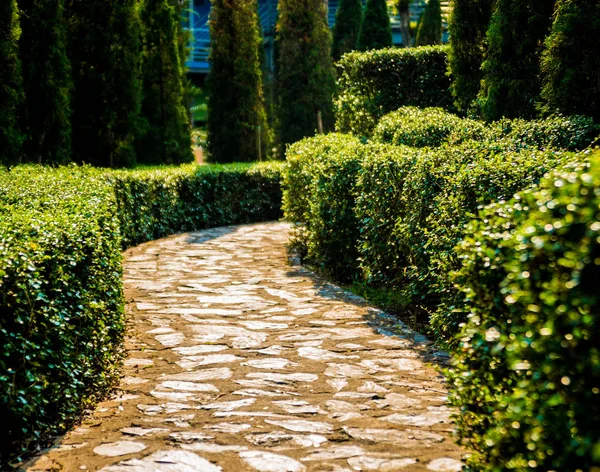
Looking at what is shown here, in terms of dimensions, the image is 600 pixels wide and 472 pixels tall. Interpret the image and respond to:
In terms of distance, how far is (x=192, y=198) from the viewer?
51.5 ft

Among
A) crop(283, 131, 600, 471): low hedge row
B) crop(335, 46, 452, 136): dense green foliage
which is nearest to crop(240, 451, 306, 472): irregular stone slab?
crop(283, 131, 600, 471): low hedge row

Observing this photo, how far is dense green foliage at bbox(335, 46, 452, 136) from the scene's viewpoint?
16.2m

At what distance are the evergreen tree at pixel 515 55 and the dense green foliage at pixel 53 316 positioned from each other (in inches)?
269

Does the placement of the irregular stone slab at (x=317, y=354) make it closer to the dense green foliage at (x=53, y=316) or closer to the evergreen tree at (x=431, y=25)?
the dense green foliage at (x=53, y=316)

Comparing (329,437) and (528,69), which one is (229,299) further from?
(528,69)

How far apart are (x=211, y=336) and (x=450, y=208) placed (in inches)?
101

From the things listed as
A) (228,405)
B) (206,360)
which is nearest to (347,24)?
(206,360)

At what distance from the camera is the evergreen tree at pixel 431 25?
32969 mm

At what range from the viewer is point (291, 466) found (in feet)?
13.3

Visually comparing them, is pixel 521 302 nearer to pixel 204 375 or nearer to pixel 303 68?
pixel 204 375

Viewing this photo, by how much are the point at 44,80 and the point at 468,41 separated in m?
8.03

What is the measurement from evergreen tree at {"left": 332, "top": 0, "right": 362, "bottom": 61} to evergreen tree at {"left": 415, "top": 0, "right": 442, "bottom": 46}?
3021 mm

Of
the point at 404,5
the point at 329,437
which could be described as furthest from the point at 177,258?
the point at 404,5

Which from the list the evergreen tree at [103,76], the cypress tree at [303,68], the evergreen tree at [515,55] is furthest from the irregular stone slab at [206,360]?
the cypress tree at [303,68]
